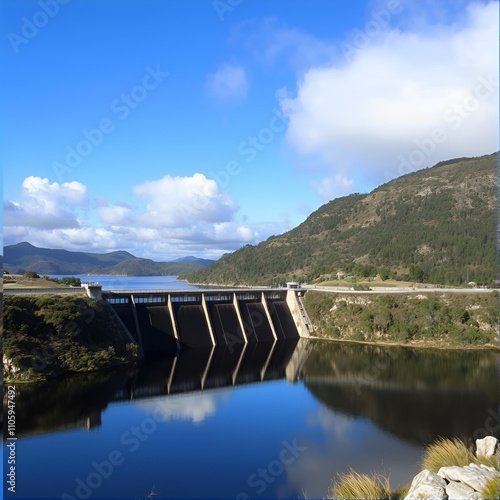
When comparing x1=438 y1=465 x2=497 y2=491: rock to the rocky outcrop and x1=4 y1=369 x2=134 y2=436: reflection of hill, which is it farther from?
x1=4 y1=369 x2=134 y2=436: reflection of hill

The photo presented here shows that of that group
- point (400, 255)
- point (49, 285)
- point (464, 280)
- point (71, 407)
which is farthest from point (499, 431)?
point (400, 255)

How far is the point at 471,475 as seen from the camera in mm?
16781

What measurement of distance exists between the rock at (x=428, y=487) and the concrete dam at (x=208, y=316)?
174 feet

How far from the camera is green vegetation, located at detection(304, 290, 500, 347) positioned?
73.9 metres

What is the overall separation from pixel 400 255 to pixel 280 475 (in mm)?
129270

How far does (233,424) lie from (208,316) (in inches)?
1421

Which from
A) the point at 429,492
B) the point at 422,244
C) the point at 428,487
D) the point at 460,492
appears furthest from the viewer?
the point at 422,244

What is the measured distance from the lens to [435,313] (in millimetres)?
76250

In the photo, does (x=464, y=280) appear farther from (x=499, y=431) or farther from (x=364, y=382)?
(x=499, y=431)

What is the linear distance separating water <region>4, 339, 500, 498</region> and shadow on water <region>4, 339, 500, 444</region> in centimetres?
19

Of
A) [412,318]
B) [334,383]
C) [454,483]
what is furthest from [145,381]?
[412,318]

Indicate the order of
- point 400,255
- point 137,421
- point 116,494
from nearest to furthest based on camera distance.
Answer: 1. point 116,494
2. point 137,421
3. point 400,255

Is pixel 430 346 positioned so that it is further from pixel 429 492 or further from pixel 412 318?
pixel 429 492

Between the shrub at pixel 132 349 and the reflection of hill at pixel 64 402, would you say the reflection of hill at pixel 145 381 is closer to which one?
the reflection of hill at pixel 64 402
